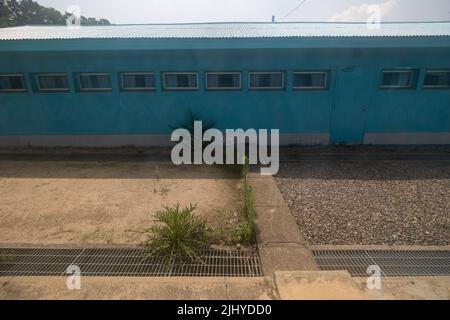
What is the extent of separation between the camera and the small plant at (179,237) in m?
4.11

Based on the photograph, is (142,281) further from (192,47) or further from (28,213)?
(192,47)

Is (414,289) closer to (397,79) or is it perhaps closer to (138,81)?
(397,79)

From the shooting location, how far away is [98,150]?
29.2ft

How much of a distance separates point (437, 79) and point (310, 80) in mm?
3931

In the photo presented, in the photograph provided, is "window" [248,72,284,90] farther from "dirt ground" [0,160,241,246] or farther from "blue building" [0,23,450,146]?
"dirt ground" [0,160,241,246]

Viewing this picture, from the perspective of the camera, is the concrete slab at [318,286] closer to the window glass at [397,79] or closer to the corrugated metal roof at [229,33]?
the corrugated metal roof at [229,33]

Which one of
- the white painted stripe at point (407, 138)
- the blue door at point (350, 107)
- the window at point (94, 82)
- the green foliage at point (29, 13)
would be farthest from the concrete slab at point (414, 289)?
the green foliage at point (29, 13)

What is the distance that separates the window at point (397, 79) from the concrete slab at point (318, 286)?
732 centimetres

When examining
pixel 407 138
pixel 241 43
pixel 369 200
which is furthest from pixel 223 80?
pixel 407 138

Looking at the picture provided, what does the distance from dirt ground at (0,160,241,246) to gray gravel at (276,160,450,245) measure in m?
1.42

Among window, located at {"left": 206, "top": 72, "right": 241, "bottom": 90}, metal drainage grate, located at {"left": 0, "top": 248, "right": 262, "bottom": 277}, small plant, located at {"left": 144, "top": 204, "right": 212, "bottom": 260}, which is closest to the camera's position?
metal drainage grate, located at {"left": 0, "top": 248, "right": 262, "bottom": 277}

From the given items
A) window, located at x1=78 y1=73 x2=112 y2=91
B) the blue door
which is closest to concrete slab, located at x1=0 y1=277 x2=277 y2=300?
window, located at x1=78 y1=73 x2=112 y2=91

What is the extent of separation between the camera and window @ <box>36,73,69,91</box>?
8.75 m
